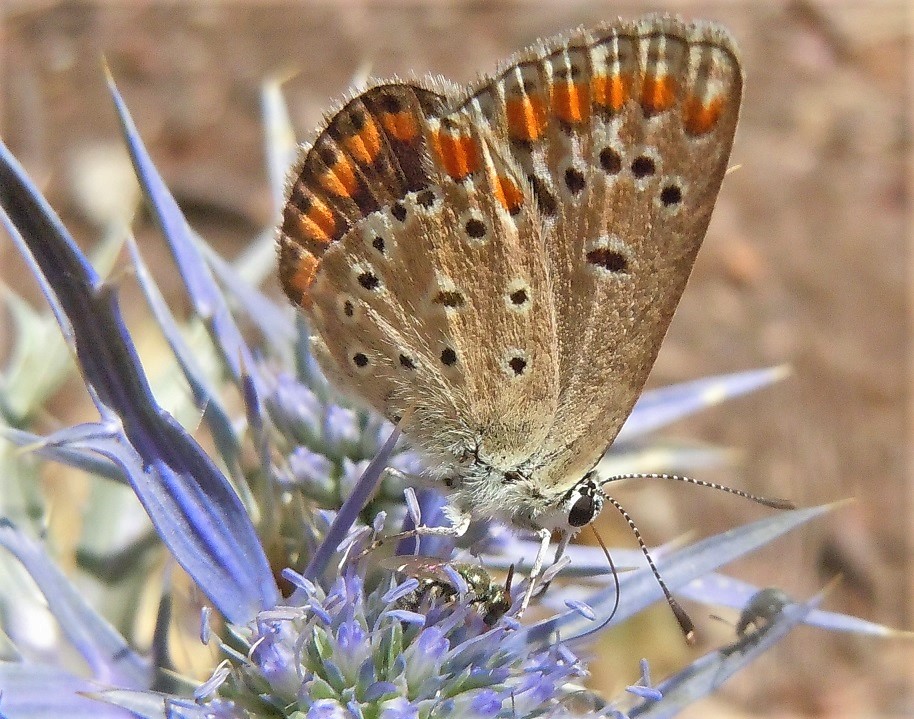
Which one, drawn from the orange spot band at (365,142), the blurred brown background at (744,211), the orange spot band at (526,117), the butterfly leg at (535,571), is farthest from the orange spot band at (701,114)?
the blurred brown background at (744,211)

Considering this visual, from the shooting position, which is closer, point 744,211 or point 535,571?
point 535,571

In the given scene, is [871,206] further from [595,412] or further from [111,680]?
[111,680]

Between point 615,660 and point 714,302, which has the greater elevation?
point 714,302

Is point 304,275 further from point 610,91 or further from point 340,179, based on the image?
point 610,91

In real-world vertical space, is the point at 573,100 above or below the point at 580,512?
above

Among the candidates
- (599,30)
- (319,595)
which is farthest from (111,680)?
(599,30)

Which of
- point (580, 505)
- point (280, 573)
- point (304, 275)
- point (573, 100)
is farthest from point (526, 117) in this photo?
point (280, 573)

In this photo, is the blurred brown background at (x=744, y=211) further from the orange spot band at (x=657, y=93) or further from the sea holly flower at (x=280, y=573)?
the orange spot band at (x=657, y=93)
